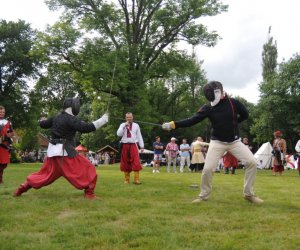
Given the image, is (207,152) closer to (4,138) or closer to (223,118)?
(223,118)

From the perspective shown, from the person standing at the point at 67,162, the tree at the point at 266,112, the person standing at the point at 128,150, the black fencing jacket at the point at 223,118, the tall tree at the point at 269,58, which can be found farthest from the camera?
the tall tree at the point at 269,58

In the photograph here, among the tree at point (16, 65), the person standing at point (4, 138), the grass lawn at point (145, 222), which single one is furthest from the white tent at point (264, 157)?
the grass lawn at point (145, 222)

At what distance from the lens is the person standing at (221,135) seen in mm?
8188

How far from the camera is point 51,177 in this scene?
27.9 feet

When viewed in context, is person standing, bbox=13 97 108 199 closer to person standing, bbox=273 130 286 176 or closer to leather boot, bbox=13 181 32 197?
leather boot, bbox=13 181 32 197

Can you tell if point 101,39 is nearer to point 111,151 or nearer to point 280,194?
point 280,194

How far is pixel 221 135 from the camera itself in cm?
830

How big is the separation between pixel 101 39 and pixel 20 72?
446 inches

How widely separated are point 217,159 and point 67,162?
3.00 m

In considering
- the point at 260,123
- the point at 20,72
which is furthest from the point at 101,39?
the point at 260,123

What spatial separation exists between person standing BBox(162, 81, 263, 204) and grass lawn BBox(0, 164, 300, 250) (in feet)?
1.37

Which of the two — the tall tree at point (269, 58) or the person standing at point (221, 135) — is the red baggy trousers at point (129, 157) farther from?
the tall tree at point (269, 58)

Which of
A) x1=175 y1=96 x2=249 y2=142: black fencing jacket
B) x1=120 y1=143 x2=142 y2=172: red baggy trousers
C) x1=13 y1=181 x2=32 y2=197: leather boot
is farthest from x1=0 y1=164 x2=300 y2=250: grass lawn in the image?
x1=120 y1=143 x2=142 y2=172: red baggy trousers

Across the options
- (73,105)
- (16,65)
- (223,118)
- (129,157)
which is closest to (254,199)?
(223,118)
